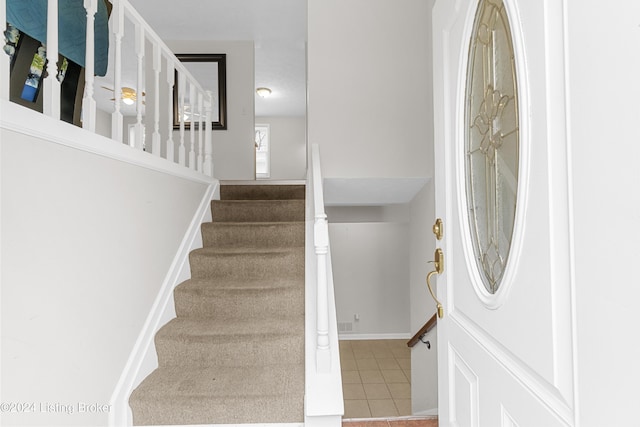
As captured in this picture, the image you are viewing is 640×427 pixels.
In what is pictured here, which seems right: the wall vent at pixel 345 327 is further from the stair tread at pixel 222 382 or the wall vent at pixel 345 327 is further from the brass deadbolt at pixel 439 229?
the brass deadbolt at pixel 439 229

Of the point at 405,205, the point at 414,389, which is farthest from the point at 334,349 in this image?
the point at 405,205

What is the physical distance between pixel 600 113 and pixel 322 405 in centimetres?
140

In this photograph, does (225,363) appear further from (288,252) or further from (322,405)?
Result: (288,252)

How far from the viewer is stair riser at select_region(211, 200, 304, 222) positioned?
2.88m

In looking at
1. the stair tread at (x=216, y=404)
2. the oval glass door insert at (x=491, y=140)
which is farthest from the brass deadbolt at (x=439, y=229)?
the stair tread at (x=216, y=404)

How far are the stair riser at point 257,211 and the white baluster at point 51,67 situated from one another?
5.45 ft

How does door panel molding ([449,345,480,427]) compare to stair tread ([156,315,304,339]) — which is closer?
door panel molding ([449,345,480,427])

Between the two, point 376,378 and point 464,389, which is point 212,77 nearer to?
point 376,378

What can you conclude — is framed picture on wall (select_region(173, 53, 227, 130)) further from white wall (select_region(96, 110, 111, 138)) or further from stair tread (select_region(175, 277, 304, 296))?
white wall (select_region(96, 110, 111, 138))

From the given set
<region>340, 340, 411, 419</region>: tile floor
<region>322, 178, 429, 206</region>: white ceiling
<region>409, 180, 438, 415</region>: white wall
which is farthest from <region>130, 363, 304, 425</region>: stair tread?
<region>340, 340, 411, 419</region>: tile floor

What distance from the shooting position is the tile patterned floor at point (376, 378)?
3584 mm

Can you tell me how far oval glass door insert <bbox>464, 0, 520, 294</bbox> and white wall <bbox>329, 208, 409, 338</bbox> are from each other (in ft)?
15.3

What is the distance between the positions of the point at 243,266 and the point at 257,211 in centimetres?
68

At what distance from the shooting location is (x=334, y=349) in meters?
1.72
